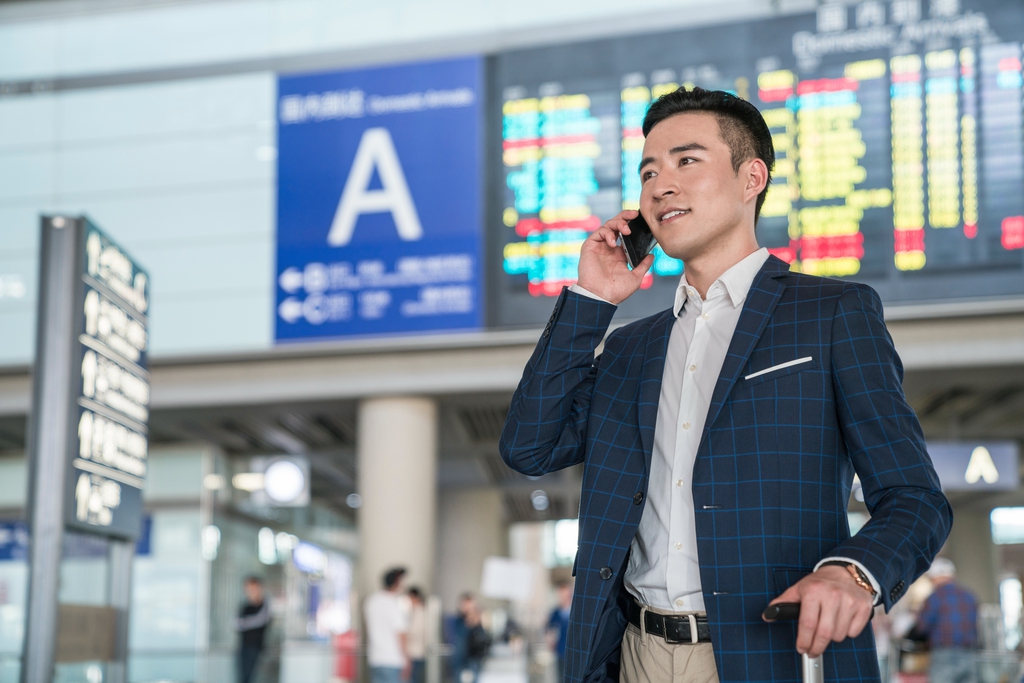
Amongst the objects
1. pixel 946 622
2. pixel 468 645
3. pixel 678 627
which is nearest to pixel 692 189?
pixel 678 627

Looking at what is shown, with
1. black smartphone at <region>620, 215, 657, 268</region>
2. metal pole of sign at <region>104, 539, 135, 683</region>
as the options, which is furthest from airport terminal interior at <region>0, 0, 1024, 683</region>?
black smartphone at <region>620, 215, 657, 268</region>

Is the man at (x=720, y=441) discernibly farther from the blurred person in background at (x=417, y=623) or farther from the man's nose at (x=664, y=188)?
the blurred person in background at (x=417, y=623)

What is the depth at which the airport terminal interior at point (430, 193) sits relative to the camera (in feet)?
26.8

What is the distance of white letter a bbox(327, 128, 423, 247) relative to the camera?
9.45 m

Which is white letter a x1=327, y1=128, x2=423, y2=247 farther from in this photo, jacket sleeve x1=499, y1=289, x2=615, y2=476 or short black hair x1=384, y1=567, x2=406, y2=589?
jacket sleeve x1=499, y1=289, x2=615, y2=476

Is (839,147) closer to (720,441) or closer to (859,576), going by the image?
(720,441)

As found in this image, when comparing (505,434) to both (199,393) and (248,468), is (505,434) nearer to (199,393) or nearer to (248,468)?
(199,393)

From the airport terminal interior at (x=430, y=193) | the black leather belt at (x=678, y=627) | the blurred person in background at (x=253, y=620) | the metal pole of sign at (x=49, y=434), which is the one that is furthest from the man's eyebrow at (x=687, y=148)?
the blurred person in background at (x=253, y=620)

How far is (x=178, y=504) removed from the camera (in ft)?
44.4

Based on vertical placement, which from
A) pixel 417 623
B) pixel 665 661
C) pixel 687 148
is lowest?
pixel 417 623

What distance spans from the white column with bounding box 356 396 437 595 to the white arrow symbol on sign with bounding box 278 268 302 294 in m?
1.38

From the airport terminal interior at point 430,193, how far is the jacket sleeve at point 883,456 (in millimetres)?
6285

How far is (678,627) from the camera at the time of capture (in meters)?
1.45

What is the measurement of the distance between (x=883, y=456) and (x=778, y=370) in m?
0.19
